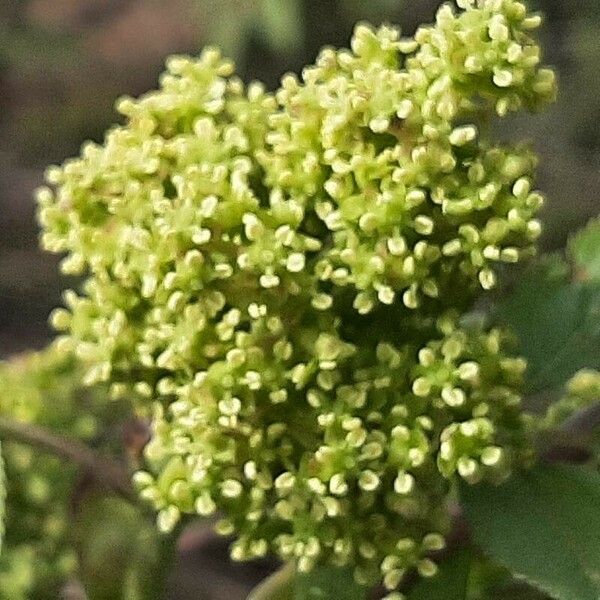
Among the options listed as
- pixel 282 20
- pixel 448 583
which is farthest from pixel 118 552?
pixel 282 20

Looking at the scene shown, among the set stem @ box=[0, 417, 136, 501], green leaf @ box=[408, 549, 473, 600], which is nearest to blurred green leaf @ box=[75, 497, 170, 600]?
stem @ box=[0, 417, 136, 501]

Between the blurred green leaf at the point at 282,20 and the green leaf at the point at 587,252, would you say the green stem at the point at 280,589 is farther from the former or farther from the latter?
the blurred green leaf at the point at 282,20

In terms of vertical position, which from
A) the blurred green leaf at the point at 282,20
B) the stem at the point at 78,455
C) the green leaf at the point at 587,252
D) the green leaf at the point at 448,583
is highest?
the blurred green leaf at the point at 282,20

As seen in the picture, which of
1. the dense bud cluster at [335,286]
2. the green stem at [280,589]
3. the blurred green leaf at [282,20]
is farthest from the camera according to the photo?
the blurred green leaf at [282,20]

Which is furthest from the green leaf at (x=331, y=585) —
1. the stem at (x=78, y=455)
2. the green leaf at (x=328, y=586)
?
the stem at (x=78, y=455)

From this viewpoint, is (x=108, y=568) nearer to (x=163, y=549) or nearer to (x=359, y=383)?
(x=163, y=549)

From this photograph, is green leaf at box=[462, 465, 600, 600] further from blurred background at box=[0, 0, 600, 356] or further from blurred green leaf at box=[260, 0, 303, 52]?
blurred green leaf at box=[260, 0, 303, 52]

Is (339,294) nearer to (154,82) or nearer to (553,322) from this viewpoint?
(553,322)
